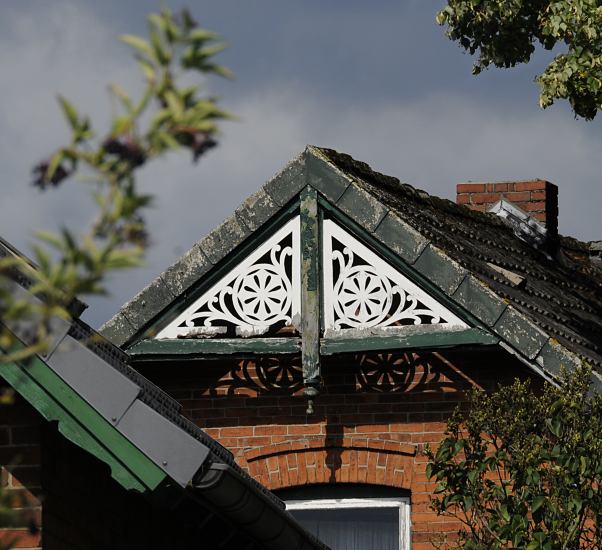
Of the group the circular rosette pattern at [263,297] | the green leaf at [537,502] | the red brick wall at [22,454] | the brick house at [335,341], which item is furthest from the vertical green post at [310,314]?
the red brick wall at [22,454]

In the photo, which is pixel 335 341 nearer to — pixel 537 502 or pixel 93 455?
pixel 537 502

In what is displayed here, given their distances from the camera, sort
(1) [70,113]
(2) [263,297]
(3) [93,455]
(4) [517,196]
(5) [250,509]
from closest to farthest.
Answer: (1) [70,113] → (3) [93,455] → (5) [250,509] → (2) [263,297] → (4) [517,196]

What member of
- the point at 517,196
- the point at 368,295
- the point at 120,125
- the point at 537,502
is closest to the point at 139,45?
the point at 120,125

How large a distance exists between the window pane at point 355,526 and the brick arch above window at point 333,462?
10.6 inches

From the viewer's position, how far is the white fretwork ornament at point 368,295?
11.2 m

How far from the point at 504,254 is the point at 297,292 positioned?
11.8 feet

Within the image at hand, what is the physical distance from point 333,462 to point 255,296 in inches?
57.5

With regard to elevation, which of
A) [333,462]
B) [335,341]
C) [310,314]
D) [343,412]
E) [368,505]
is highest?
[310,314]

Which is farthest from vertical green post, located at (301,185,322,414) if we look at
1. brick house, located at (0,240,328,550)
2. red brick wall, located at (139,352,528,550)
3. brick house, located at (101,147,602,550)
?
brick house, located at (0,240,328,550)

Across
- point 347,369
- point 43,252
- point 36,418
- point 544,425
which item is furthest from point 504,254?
point 43,252

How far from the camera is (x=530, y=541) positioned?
27.2 feet

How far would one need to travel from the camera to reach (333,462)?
11.8 metres

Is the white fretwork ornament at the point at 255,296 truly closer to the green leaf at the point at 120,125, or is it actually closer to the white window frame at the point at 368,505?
the white window frame at the point at 368,505

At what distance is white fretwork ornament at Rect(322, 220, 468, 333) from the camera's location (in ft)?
36.6
